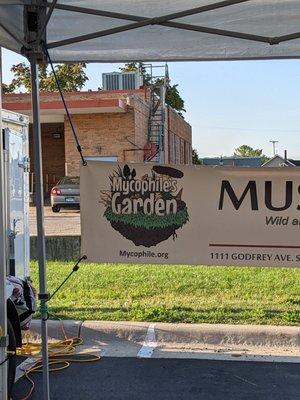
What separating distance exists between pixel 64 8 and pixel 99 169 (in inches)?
73.6

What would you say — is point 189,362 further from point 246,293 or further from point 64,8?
point 64,8

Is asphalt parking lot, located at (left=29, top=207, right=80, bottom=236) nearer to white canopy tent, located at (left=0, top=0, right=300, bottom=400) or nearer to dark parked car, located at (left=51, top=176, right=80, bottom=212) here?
dark parked car, located at (left=51, top=176, right=80, bottom=212)

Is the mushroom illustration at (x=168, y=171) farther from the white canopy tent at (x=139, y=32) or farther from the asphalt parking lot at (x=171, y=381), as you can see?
the asphalt parking lot at (x=171, y=381)

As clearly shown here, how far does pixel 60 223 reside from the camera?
18734mm

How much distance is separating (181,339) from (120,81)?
1091 inches

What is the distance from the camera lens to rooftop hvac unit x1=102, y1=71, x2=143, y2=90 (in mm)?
32438

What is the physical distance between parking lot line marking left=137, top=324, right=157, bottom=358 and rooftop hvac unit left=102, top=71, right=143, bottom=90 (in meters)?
27.3

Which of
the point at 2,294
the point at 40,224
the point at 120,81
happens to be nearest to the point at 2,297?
the point at 2,294

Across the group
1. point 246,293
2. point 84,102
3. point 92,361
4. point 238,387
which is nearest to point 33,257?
point 246,293

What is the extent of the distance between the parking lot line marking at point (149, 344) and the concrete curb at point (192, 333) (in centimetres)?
4

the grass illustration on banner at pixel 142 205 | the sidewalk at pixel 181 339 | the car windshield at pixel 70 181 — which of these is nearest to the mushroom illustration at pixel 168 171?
the grass illustration on banner at pixel 142 205

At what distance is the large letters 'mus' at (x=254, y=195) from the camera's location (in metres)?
5.65

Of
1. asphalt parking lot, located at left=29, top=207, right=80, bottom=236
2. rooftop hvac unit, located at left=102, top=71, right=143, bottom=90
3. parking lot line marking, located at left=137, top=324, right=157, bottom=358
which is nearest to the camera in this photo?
parking lot line marking, located at left=137, top=324, right=157, bottom=358

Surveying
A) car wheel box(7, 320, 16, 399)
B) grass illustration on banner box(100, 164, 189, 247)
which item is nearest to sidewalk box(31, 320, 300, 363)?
grass illustration on banner box(100, 164, 189, 247)
